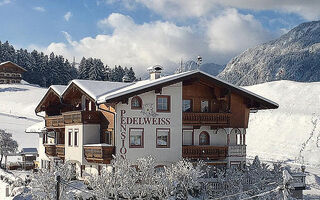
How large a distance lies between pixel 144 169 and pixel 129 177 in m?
1.53

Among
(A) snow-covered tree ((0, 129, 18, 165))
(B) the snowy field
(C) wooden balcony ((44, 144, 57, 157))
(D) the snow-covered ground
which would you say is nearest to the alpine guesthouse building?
(C) wooden balcony ((44, 144, 57, 157))

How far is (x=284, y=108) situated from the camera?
7156cm

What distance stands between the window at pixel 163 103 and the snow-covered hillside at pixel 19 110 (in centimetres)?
3961

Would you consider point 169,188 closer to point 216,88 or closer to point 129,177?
point 129,177

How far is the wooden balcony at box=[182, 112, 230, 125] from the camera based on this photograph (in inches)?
1438

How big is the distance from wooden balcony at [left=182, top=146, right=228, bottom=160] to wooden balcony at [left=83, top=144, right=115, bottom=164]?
5722 millimetres

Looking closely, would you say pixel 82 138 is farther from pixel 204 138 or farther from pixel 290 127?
pixel 290 127

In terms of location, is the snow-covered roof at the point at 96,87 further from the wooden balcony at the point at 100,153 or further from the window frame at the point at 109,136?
the wooden balcony at the point at 100,153

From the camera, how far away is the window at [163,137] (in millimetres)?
35469

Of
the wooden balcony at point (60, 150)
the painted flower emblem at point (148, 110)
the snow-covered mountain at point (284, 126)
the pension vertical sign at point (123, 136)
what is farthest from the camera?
the snow-covered mountain at point (284, 126)

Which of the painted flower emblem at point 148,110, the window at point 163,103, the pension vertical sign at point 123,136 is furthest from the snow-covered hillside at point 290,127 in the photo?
the pension vertical sign at point 123,136

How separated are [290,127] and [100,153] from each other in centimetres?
3964

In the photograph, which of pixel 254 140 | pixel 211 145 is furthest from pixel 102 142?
pixel 254 140

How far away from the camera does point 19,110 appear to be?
104m
